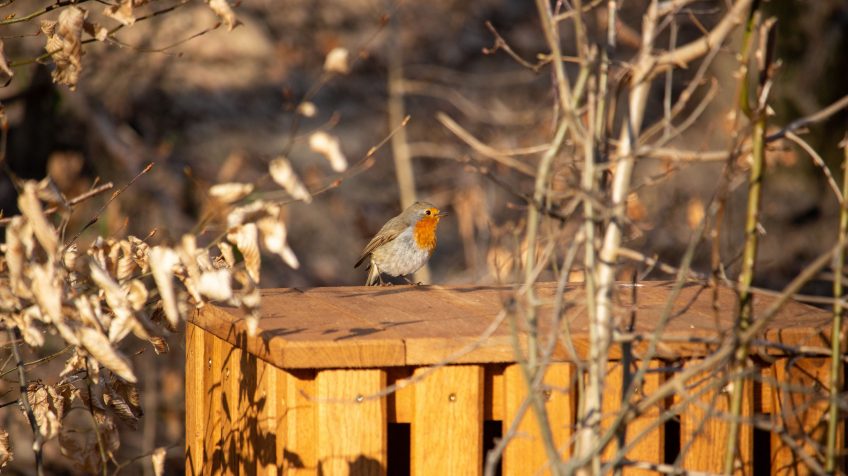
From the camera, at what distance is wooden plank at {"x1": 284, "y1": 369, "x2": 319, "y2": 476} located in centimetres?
225

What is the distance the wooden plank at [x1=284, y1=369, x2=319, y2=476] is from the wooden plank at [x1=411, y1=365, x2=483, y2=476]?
22 centimetres

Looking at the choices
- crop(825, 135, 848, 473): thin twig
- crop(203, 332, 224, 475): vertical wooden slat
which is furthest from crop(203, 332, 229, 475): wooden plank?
crop(825, 135, 848, 473): thin twig

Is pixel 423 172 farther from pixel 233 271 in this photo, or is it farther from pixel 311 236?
pixel 233 271

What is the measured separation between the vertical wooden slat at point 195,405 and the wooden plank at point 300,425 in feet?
2.58

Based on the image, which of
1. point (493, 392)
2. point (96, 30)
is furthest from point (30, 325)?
point (493, 392)

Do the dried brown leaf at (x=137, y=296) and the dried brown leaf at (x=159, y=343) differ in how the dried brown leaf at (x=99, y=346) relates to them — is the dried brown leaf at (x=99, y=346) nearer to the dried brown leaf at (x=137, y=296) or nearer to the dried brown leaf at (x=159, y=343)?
the dried brown leaf at (x=137, y=296)

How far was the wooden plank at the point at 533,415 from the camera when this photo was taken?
7.59 feet

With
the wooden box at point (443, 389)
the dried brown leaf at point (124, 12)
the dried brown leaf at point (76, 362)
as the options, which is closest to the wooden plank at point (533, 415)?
the wooden box at point (443, 389)

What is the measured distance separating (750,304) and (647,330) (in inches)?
21.8

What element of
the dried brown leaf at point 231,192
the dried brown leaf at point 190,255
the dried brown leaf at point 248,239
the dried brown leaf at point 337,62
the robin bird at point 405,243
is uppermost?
the robin bird at point 405,243

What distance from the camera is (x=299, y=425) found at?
2.27 meters

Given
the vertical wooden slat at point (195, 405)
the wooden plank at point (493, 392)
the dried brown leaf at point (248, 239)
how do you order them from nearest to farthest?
the dried brown leaf at point (248, 239) < the wooden plank at point (493, 392) < the vertical wooden slat at point (195, 405)

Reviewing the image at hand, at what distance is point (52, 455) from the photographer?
6.27 m

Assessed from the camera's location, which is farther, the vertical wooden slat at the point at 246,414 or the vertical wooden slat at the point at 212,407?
the vertical wooden slat at the point at 212,407
